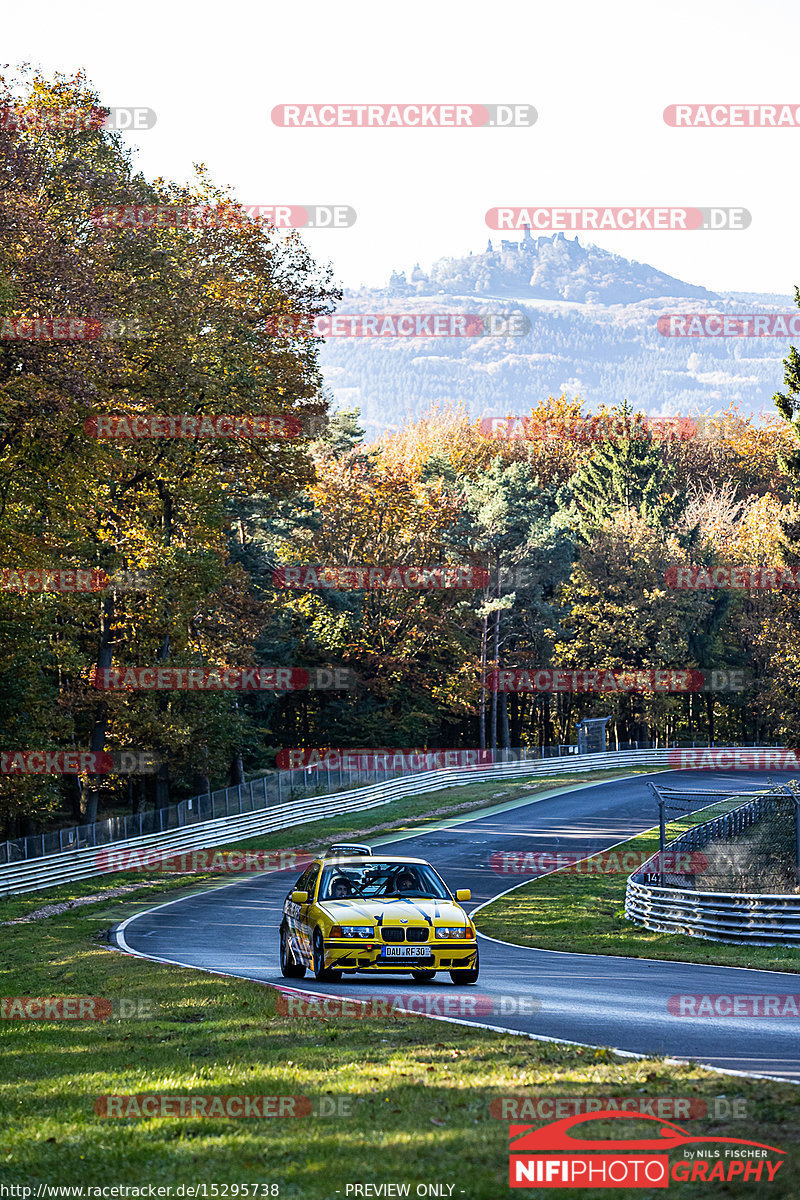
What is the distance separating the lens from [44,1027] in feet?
40.3

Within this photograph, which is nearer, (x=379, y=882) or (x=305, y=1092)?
(x=305, y=1092)

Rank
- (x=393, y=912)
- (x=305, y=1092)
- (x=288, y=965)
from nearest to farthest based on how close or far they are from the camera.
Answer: (x=305, y=1092) → (x=393, y=912) → (x=288, y=965)

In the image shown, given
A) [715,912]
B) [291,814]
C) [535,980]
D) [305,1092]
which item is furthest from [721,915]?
[291,814]

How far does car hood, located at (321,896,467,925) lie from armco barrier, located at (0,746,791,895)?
20.6m

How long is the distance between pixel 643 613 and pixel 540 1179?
6966cm

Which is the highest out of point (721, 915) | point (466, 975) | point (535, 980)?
point (466, 975)

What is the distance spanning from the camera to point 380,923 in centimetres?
1453

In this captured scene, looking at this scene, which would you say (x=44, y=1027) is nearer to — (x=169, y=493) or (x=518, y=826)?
(x=169, y=493)

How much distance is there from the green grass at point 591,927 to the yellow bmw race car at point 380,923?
5.72 meters

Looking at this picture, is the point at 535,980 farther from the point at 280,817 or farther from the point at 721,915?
the point at 280,817

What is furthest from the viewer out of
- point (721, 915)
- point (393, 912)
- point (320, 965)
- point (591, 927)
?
point (591, 927)

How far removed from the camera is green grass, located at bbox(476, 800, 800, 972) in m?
20.2

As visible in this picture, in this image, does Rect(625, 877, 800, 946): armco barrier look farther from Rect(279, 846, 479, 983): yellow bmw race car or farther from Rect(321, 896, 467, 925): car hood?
Rect(321, 896, 467, 925): car hood

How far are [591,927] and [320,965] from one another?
477 inches
